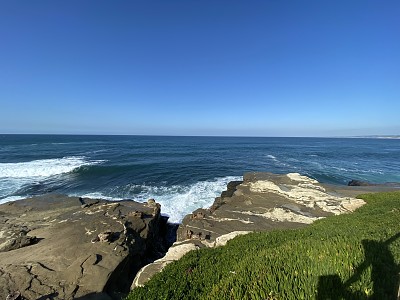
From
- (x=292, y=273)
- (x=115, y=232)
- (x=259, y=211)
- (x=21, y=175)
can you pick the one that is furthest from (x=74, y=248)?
(x=21, y=175)

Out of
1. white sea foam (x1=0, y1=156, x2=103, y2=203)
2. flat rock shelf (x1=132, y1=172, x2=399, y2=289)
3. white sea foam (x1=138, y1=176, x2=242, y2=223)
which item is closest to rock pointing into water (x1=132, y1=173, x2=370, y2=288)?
flat rock shelf (x1=132, y1=172, x2=399, y2=289)

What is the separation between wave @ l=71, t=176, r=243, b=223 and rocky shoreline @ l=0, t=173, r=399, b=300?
2.65 metres

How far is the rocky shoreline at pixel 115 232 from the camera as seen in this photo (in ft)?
26.6

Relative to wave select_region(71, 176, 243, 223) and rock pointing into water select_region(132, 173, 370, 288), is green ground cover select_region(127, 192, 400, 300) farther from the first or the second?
wave select_region(71, 176, 243, 223)

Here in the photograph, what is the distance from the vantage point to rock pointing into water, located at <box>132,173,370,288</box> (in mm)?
10980

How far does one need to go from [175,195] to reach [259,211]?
1086 centimetres

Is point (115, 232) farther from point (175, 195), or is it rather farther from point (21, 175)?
point (21, 175)

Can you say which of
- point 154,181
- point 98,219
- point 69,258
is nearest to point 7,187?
point 154,181

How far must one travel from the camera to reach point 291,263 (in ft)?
18.0

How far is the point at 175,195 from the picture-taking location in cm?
2330

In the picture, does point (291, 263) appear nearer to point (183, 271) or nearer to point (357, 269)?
point (357, 269)

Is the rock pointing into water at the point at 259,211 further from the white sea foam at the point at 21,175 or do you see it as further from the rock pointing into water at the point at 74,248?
the white sea foam at the point at 21,175

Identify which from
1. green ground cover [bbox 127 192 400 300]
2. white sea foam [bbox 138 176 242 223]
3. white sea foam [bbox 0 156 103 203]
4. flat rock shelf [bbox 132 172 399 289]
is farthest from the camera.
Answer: white sea foam [bbox 0 156 103 203]

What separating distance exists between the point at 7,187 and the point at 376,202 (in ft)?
122
